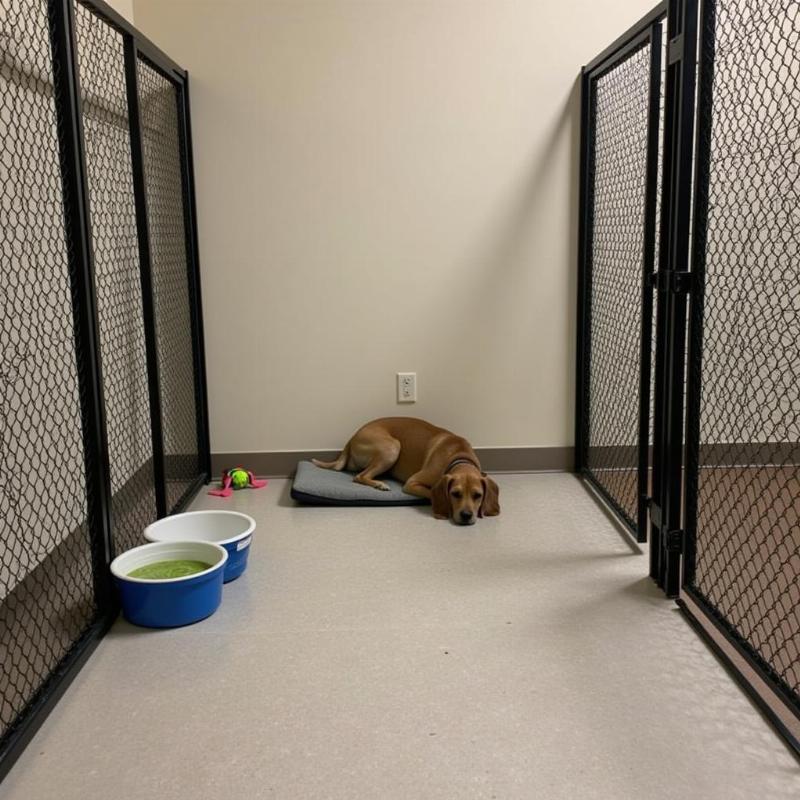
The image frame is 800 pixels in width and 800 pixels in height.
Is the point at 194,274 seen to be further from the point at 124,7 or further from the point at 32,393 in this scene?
the point at 32,393

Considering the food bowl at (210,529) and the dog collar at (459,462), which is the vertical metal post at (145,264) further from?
the dog collar at (459,462)

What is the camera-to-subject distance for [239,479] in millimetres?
3555

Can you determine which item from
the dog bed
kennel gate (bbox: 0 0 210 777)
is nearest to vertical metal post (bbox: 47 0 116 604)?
kennel gate (bbox: 0 0 210 777)

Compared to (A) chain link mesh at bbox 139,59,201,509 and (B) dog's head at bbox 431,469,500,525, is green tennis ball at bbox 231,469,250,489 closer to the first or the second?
(A) chain link mesh at bbox 139,59,201,509

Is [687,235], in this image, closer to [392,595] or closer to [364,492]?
[392,595]

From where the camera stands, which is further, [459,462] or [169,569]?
[459,462]

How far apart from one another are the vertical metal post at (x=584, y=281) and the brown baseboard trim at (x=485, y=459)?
0.09m

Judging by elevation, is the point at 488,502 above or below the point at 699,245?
below

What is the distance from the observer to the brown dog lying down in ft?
10.1

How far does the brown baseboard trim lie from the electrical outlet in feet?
1.17

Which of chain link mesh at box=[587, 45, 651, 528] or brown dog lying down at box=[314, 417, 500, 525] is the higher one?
chain link mesh at box=[587, 45, 651, 528]

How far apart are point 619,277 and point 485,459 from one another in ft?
3.25

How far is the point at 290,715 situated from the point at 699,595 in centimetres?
113

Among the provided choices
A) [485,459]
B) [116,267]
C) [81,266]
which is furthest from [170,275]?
[485,459]
